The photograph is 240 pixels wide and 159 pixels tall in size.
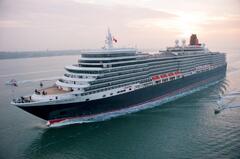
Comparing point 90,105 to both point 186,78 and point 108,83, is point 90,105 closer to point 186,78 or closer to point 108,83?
point 108,83

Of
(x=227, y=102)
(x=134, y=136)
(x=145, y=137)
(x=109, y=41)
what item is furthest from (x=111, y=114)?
Answer: (x=227, y=102)

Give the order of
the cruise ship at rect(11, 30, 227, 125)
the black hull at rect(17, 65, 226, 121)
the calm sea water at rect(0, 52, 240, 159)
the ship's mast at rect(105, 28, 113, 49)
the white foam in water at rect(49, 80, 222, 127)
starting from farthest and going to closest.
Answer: the ship's mast at rect(105, 28, 113, 49) → the white foam in water at rect(49, 80, 222, 127) → the cruise ship at rect(11, 30, 227, 125) → the black hull at rect(17, 65, 226, 121) → the calm sea water at rect(0, 52, 240, 159)

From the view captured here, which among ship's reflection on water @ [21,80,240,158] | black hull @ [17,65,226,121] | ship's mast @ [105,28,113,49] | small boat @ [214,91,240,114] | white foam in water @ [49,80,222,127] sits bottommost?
ship's reflection on water @ [21,80,240,158]

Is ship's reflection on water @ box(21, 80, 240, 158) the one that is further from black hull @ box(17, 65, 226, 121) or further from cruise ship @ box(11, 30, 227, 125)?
cruise ship @ box(11, 30, 227, 125)

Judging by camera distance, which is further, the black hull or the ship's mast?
the ship's mast

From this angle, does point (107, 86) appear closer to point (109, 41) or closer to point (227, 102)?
point (109, 41)

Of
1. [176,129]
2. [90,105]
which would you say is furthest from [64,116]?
[176,129]

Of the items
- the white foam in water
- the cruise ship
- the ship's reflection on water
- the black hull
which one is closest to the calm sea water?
the ship's reflection on water

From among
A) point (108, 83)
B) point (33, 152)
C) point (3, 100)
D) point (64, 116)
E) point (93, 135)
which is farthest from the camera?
point (3, 100)
